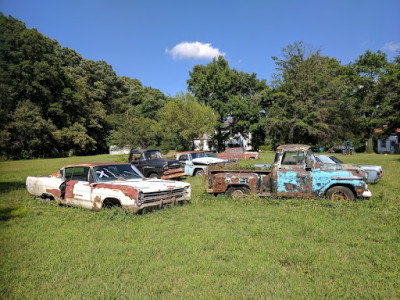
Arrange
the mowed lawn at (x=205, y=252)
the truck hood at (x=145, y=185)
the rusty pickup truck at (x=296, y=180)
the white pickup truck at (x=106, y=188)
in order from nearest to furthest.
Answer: the mowed lawn at (x=205, y=252)
the white pickup truck at (x=106, y=188)
the truck hood at (x=145, y=185)
the rusty pickup truck at (x=296, y=180)

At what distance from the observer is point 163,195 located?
22.7 ft

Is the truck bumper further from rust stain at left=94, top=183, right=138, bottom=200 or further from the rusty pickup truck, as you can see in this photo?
the rusty pickup truck

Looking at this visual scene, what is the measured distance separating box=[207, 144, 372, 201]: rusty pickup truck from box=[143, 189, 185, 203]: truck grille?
1.46 meters

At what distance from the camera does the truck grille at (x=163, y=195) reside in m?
6.50

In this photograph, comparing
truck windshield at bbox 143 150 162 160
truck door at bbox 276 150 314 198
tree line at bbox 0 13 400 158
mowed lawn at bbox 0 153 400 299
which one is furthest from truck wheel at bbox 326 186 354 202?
tree line at bbox 0 13 400 158

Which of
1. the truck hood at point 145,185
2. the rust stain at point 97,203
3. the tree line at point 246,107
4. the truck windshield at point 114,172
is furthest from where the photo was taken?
the tree line at point 246,107

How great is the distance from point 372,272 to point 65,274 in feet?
13.8

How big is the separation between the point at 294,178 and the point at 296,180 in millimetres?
A: 76

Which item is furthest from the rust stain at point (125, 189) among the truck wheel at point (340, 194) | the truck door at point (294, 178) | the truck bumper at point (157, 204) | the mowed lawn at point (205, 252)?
the truck wheel at point (340, 194)

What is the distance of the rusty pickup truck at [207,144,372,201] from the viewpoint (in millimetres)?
7262

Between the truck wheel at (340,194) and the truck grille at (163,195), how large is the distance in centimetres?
408

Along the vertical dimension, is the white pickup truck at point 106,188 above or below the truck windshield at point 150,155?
below

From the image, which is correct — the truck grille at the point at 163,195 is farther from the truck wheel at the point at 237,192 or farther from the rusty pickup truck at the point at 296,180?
the truck wheel at the point at 237,192

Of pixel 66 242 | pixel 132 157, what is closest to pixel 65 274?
pixel 66 242
